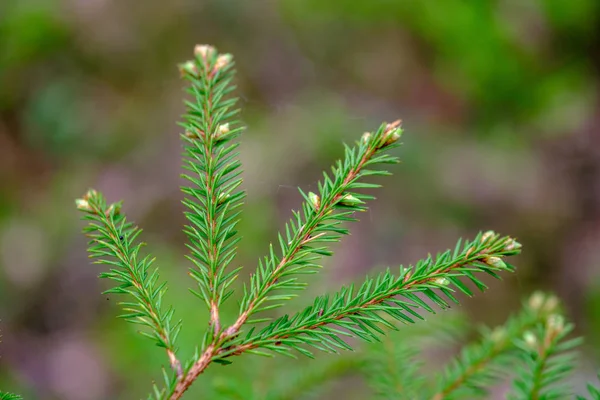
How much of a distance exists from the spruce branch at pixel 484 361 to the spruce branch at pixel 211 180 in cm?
47

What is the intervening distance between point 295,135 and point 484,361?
2.14 meters

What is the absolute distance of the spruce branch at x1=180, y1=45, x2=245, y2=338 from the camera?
64 cm

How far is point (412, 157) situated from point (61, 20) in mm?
2245

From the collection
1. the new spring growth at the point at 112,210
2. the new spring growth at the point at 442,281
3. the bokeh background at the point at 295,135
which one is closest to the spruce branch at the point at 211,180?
the new spring growth at the point at 112,210

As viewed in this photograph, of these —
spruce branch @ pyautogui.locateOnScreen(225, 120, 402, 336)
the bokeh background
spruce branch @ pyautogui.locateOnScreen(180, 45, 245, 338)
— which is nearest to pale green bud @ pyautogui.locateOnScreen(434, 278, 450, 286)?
spruce branch @ pyautogui.locateOnScreen(225, 120, 402, 336)

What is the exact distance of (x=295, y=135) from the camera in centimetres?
292

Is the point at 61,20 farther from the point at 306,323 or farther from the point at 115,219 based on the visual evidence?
the point at 306,323

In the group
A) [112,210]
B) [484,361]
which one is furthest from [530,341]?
[112,210]

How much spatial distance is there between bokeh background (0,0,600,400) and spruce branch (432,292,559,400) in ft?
4.85

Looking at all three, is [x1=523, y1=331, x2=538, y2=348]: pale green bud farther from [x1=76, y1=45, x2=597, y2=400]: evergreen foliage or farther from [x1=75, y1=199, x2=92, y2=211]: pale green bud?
[x1=75, y1=199, x2=92, y2=211]: pale green bud

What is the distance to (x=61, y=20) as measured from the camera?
3.10 meters

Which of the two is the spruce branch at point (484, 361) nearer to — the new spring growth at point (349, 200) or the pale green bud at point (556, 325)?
the pale green bud at point (556, 325)

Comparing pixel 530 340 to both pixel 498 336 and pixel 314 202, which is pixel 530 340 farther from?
Result: pixel 314 202

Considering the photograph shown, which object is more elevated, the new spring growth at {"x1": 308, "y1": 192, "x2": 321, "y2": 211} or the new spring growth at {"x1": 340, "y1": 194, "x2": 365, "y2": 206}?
the new spring growth at {"x1": 340, "y1": 194, "x2": 365, "y2": 206}
